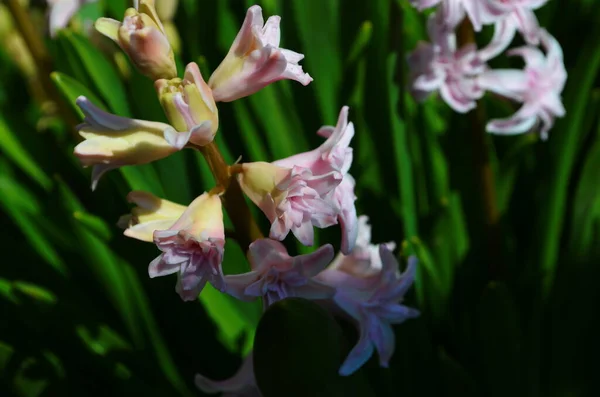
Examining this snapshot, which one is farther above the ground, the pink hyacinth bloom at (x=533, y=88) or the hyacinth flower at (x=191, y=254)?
the hyacinth flower at (x=191, y=254)

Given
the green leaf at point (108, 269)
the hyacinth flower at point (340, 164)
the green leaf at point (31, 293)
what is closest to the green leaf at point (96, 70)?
the green leaf at point (108, 269)

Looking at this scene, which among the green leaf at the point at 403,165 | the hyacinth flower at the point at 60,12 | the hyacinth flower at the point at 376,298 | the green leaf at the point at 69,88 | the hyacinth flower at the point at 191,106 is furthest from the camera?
the hyacinth flower at the point at 60,12

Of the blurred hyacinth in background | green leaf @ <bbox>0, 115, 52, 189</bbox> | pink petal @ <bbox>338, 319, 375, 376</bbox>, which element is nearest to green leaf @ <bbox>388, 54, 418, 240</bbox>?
the blurred hyacinth in background

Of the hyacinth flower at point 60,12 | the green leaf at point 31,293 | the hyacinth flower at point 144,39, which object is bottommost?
the green leaf at point 31,293

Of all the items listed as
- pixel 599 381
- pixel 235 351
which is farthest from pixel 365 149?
pixel 599 381

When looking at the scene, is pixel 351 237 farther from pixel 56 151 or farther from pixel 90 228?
pixel 56 151

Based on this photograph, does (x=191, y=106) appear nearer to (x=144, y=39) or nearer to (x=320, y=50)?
(x=144, y=39)

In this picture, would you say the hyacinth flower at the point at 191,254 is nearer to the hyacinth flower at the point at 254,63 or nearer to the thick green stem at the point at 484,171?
the hyacinth flower at the point at 254,63

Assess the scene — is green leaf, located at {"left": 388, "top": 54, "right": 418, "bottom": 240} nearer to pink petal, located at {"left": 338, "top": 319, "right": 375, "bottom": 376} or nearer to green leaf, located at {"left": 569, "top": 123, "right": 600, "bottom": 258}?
green leaf, located at {"left": 569, "top": 123, "right": 600, "bottom": 258}
